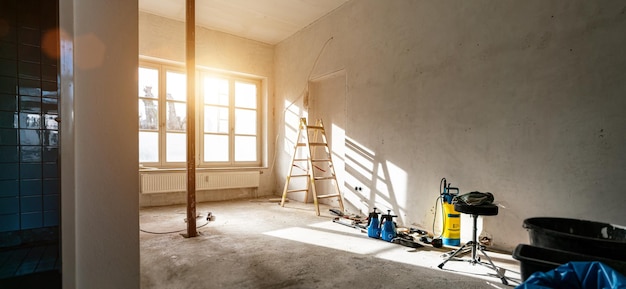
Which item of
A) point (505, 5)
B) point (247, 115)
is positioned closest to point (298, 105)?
point (247, 115)

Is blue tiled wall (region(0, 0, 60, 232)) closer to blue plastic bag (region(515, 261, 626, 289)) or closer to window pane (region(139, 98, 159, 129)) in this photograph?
blue plastic bag (region(515, 261, 626, 289))

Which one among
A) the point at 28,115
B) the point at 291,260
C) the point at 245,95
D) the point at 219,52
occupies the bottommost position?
the point at 291,260

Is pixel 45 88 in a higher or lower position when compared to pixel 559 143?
higher

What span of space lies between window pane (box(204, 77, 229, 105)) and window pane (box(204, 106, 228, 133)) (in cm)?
13

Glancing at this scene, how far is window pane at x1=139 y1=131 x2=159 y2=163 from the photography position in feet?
15.5

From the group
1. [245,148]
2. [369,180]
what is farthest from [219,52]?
[369,180]

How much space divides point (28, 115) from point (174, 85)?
A: 4.26 m

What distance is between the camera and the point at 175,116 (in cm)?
502

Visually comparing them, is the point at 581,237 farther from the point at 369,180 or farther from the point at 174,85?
the point at 174,85

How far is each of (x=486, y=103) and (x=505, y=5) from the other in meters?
0.91

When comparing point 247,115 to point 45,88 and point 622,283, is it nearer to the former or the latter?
point 45,88

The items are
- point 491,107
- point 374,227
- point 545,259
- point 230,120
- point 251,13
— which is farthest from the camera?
point 230,120

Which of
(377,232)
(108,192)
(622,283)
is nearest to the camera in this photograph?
(622,283)

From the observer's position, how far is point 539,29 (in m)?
2.45
